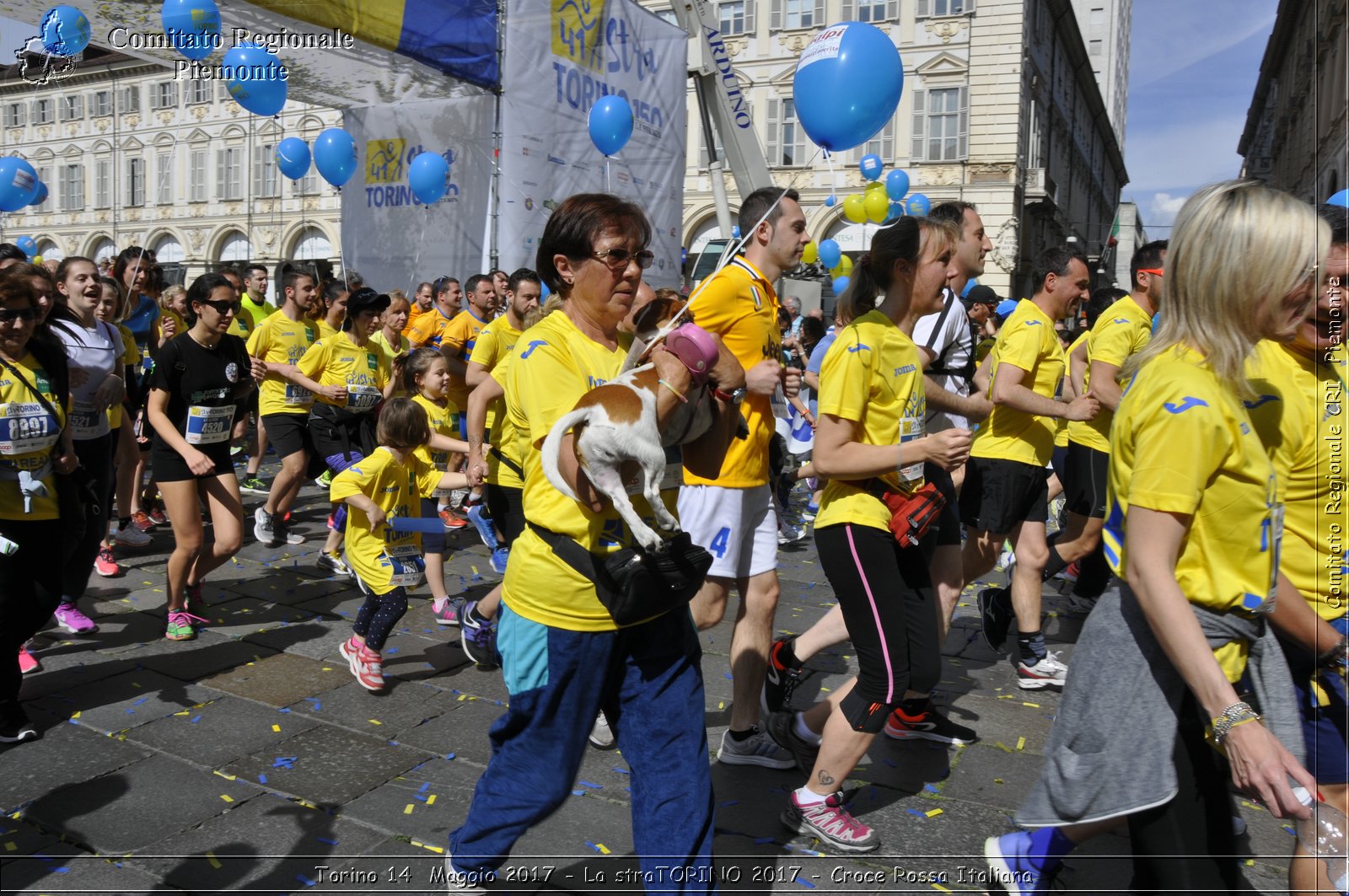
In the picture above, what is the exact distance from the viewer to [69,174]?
140ft

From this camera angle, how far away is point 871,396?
9.96 ft

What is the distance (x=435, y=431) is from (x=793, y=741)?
398 cm

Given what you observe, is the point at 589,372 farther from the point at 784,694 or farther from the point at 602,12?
the point at 602,12

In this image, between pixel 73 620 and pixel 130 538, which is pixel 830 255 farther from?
pixel 73 620

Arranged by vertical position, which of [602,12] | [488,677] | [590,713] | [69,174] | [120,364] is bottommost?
[488,677]

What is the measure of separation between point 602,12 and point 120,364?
7880 mm

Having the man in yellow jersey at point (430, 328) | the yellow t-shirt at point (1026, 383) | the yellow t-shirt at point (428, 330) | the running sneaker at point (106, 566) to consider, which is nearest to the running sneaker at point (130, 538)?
the running sneaker at point (106, 566)

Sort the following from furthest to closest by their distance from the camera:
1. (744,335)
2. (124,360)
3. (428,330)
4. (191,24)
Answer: (428,330)
(191,24)
(124,360)
(744,335)

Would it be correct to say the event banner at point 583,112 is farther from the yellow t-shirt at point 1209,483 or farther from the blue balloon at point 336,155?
the yellow t-shirt at point 1209,483

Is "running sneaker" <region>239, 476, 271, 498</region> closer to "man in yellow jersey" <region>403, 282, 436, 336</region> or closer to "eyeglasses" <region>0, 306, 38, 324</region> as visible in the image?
"man in yellow jersey" <region>403, 282, 436, 336</region>

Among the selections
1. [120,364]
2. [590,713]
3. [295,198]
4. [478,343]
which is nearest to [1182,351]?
[590,713]

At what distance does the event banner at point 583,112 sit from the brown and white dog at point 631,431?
30.6ft

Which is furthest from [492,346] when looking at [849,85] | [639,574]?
[639,574]

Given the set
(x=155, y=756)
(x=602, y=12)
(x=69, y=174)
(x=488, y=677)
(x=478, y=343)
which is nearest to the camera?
(x=155, y=756)
